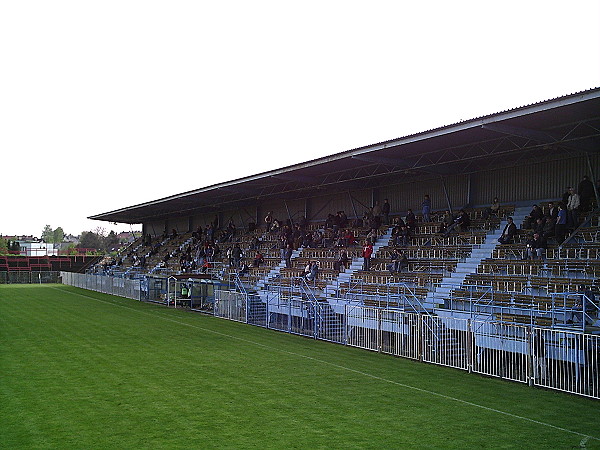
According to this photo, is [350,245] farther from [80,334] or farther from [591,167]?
[80,334]

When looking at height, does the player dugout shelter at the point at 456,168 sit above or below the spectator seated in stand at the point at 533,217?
above

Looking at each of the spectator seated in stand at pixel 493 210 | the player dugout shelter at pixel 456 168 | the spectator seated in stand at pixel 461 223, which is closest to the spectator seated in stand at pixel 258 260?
the player dugout shelter at pixel 456 168

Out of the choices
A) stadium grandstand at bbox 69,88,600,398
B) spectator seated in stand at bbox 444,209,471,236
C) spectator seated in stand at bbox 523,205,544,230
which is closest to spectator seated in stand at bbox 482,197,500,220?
stadium grandstand at bbox 69,88,600,398

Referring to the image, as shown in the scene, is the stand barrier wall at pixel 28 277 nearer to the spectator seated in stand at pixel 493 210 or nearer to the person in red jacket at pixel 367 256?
the person in red jacket at pixel 367 256

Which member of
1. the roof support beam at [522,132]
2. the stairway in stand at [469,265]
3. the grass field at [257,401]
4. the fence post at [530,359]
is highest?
the roof support beam at [522,132]

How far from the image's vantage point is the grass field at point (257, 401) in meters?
8.88

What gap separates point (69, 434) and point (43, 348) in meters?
9.14

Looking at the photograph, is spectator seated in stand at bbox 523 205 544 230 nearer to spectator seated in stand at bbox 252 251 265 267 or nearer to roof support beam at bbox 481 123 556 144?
roof support beam at bbox 481 123 556 144

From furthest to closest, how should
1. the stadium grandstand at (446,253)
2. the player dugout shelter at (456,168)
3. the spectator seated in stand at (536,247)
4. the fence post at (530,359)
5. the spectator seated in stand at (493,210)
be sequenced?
the spectator seated in stand at (493,210), the spectator seated in stand at (536,247), the player dugout shelter at (456,168), the stadium grandstand at (446,253), the fence post at (530,359)

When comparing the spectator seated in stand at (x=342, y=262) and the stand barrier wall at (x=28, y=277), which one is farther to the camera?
the stand barrier wall at (x=28, y=277)

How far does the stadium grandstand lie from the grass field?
97cm

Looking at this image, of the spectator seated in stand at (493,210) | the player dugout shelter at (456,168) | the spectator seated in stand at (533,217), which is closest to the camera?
the player dugout shelter at (456,168)

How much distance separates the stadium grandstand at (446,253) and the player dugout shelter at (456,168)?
0.22 feet

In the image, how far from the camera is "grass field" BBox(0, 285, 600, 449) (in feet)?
29.1
